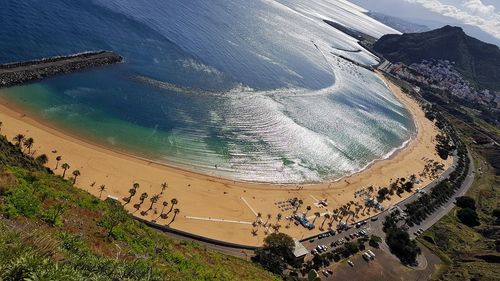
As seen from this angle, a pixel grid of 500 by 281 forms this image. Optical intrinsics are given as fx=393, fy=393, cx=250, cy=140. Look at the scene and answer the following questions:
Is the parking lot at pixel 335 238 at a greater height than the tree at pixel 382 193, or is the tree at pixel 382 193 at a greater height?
the tree at pixel 382 193

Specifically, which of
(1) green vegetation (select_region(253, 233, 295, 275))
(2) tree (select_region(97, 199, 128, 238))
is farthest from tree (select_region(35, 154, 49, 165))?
(1) green vegetation (select_region(253, 233, 295, 275))

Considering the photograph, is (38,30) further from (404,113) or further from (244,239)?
(404,113)

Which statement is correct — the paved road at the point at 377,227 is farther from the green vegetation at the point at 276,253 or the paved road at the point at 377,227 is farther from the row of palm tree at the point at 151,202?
the row of palm tree at the point at 151,202

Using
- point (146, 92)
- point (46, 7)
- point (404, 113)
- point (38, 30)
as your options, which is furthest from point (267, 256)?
point (404, 113)

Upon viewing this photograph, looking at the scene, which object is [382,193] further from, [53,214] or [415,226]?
[53,214]

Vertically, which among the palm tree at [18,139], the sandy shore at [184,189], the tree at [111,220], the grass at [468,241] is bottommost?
the sandy shore at [184,189]

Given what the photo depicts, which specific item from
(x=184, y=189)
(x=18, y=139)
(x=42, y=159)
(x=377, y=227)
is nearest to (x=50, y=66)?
(x=18, y=139)

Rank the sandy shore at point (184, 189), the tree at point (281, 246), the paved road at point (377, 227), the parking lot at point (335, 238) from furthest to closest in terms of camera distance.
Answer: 1. the parking lot at point (335, 238)
2. the sandy shore at point (184, 189)
3. the paved road at point (377, 227)
4. the tree at point (281, 246)

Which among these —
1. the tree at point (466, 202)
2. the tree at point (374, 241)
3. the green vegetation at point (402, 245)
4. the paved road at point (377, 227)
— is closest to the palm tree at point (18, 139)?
the paved road at point (377, 227)

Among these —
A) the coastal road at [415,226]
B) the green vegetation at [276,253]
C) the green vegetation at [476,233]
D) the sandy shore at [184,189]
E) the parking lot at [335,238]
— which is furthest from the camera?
the coastal road at [415,226]
